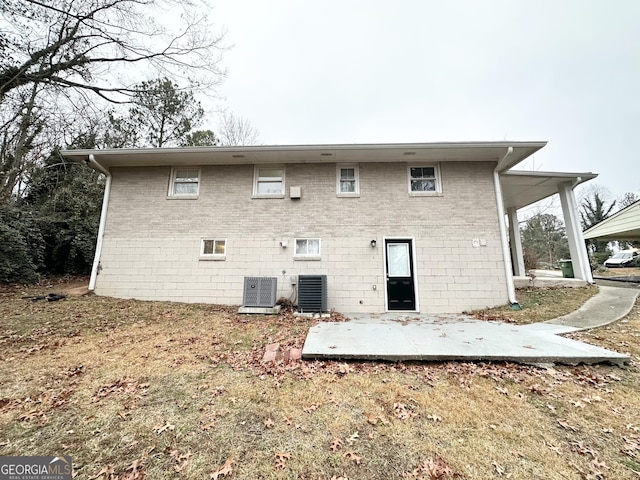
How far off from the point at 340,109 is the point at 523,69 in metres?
10.4

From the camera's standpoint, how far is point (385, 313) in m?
7.16

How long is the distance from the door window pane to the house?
28mm

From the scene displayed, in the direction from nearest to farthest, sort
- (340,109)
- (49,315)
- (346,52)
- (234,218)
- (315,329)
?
(315,329) < (49,315) < (234,218) < (346,52) < (340,109)

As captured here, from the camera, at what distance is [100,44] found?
24.4ft

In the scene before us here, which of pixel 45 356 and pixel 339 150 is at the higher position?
pixel 339 150

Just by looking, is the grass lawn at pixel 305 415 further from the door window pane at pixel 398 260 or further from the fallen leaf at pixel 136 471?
the door window pane at pixel 398 260

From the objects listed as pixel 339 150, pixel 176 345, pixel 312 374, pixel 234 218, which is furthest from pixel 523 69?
pixel 176 345

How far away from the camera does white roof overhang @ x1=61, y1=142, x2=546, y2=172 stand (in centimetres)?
710

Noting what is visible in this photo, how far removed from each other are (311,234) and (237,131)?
13404 mm

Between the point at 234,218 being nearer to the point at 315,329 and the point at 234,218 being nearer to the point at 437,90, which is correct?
→ the point at 315,329

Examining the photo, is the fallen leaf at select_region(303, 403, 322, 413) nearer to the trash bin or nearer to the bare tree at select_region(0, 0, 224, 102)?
the bare tree at select_region(0, 0, 224, 102)

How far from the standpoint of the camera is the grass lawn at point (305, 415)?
198 cm

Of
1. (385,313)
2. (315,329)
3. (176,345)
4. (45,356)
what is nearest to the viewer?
(45,356)

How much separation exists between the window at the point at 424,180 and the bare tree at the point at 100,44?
22.9ft
